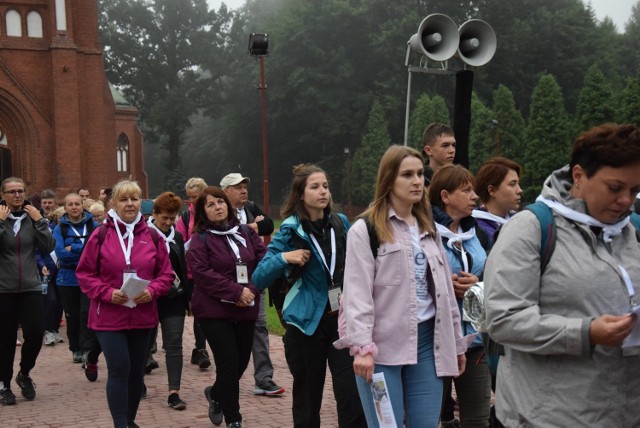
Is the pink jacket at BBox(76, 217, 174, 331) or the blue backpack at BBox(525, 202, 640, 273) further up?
the blue backpack at BBox(525, 202, 640, 273)

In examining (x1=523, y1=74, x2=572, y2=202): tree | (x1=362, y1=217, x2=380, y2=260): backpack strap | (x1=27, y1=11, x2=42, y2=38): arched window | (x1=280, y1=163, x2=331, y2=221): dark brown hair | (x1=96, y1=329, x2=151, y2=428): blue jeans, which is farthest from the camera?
(x1=523, y1=74, x2=572, y2=202): tree

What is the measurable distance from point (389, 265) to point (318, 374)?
1650mm

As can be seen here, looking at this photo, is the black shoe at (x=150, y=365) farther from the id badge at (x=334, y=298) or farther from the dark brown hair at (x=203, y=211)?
the id badge at (x=334, y=298)

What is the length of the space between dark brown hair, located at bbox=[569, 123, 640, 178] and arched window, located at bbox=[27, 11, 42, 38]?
32.1 m

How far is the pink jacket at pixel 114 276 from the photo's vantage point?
5.91 metres

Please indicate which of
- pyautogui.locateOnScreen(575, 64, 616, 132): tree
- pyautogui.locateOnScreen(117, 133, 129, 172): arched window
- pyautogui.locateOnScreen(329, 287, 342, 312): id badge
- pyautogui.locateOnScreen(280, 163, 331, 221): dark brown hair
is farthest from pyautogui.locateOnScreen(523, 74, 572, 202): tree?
pyautogui.locateOnScreen(329, 287, 342, 312): id badge

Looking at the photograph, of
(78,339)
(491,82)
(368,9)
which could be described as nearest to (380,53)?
(368,9)

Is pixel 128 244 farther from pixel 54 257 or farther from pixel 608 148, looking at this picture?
pixel 54 257

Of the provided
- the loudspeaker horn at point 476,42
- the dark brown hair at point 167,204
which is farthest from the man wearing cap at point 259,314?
the loudspeaker horn at point 476,42

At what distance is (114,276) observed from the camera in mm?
6012

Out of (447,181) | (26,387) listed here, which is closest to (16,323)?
(26,387)

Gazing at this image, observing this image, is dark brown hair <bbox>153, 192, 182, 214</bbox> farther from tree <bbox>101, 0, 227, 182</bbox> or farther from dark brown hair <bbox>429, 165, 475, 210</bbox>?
tree <bbox>101, 0, 227, 182</bbox>

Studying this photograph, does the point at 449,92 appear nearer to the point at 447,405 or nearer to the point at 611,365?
the point at 447,405

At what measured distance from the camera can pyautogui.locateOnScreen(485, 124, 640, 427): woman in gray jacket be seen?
2.60 m
